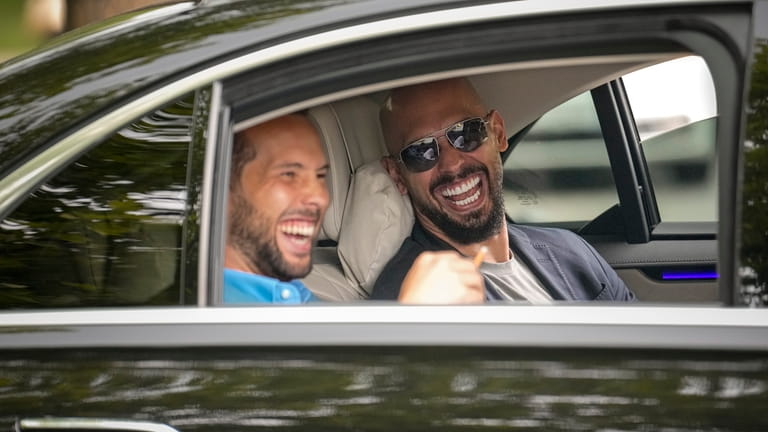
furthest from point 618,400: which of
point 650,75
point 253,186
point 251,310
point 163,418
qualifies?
point 650,75

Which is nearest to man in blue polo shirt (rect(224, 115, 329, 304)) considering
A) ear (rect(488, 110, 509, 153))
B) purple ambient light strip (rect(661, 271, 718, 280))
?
ear (rect(488, 110, 509, 153))

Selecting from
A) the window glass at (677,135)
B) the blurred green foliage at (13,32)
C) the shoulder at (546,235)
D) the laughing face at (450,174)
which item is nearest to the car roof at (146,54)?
the laughing face at (450,174)

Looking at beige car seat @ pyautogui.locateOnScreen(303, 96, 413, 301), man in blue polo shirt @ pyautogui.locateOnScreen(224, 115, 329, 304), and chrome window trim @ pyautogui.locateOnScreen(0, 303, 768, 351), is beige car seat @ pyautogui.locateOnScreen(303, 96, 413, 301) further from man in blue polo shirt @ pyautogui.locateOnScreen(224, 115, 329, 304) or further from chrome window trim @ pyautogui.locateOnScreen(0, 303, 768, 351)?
chrome window trim @ pyautogui.locateOnScreen(0, 303, 768, 351)

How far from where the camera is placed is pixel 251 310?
5.65 ft

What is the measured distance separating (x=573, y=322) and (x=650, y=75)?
191cm

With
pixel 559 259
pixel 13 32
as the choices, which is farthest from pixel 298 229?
pixel 13 32

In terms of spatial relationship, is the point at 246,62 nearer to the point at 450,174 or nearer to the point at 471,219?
the point at 450,174

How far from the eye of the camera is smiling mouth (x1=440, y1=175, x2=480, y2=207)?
9.32 feet

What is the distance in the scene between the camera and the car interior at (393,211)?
2.58 metres

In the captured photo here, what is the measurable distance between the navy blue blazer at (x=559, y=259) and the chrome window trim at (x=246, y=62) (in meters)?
0.99

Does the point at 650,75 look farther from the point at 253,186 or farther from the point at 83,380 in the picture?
the point at 83,380

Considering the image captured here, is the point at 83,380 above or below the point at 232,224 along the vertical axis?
below

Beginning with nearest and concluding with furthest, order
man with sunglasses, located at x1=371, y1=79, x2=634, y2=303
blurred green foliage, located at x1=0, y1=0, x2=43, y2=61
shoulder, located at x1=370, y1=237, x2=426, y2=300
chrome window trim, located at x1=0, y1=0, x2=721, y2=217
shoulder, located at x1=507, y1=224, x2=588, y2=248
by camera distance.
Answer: chrome window trim, located at x1=0, y1=0, x2=721, y2=217
shoulder, located at x1=370, y1=237, x2=426, y2=300
man with sunglasses, located at x1=371, y1=79, x2=634, y2=303
shoulder, located at x1=507, y1=224, x2=588, y2=248
blurred green foliage, located at x1=0, y1=0, x2=43, y2=61

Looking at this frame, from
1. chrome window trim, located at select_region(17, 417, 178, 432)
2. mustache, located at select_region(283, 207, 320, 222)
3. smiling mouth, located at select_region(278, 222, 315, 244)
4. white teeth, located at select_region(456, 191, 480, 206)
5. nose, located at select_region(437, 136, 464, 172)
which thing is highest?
nose, located at select_region(437, 136, 464, 172)
